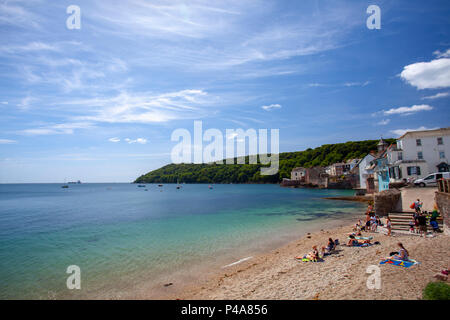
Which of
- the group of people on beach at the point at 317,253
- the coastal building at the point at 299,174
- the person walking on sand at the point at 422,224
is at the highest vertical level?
the coastal building at the point at 299,174

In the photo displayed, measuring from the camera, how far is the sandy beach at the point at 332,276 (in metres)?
8.48

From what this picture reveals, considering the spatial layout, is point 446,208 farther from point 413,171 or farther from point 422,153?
point 422,153

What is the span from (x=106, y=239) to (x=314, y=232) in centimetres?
2086

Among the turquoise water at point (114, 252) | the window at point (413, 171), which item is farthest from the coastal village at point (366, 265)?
the window at point (413, 171)

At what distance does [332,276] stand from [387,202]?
15800 millimetres

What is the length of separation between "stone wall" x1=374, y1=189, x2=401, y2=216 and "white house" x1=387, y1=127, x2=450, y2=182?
15.6m

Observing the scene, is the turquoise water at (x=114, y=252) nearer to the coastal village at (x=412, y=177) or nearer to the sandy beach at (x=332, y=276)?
the sandy beach at (x=332, y=276)

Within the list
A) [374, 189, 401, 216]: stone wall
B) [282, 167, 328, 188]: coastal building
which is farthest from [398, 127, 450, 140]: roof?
[282, 167, 328, 188]: coastal building

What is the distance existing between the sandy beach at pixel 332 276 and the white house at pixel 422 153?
84.3 feet

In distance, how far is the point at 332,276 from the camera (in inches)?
410

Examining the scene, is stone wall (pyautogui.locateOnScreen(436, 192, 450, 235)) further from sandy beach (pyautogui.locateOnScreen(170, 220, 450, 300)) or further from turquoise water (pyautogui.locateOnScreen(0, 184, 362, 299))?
turquoise water (pyautogui.locateOnScreen(0, 184, 362, 299))
